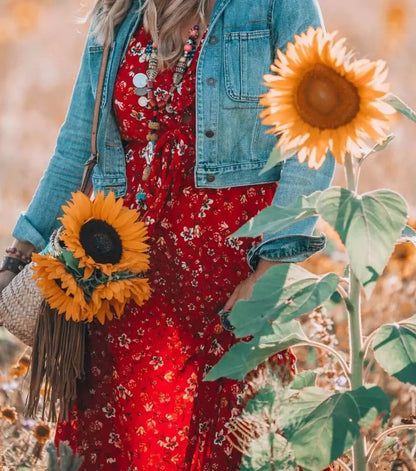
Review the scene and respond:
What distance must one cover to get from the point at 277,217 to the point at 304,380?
1.32ft

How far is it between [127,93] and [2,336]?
1677 millimetres

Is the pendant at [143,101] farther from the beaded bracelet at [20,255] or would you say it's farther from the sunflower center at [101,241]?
the beaded bracelet at [20,255]

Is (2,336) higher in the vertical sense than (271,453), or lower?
higher

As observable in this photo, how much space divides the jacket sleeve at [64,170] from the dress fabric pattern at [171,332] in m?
0.19

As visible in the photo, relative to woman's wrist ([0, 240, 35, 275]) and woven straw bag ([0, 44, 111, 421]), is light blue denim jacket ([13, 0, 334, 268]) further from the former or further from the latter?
woman's wrist ([0, 240, 35, 275])

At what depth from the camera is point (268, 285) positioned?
167cm

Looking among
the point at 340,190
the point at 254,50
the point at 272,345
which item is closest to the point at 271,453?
the point at 272,345

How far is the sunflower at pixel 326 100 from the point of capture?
1.61 meters

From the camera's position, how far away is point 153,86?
2316 mm

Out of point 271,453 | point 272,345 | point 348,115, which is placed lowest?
point 271,453

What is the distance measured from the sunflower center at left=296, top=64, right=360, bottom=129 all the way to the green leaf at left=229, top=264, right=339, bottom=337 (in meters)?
0.27

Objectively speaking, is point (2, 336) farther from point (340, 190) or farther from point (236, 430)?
point (340, 190)

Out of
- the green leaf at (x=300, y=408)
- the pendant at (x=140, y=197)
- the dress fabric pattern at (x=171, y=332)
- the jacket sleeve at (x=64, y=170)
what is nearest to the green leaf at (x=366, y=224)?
the green leaf at (x=300, y=408)

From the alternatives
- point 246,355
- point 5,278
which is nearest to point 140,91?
point 5,278
